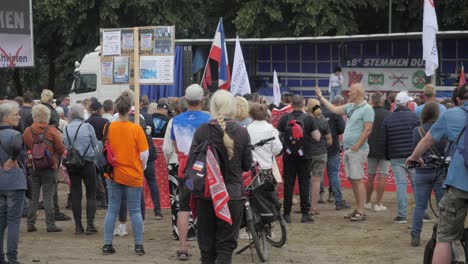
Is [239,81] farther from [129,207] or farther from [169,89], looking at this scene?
[169,89]

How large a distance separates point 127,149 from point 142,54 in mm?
3130

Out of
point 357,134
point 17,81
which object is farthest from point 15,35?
point 17,81

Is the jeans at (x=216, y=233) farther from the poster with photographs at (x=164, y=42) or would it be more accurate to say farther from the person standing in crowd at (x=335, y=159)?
the person standing in crowd at (x=335, y=159)

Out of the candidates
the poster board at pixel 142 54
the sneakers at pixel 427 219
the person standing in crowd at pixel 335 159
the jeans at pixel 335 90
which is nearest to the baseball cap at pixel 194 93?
the poster board at pixel 142 54

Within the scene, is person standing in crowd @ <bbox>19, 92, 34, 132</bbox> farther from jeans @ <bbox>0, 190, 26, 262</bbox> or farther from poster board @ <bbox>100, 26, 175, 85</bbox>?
jeans @ <bbox>0, 190, 26, 262</bbox>

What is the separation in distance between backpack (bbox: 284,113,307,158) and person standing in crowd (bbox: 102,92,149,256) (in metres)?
2.67

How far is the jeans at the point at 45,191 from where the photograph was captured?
11328 mm

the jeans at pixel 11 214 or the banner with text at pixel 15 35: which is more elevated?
the banner with text at pixel 15 35

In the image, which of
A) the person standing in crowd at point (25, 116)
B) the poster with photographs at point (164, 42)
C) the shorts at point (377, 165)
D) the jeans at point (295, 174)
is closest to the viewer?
the jeans at point (295, 174)

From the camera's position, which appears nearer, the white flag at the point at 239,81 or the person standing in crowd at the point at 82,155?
the person standing in crowd at the point at 82,155

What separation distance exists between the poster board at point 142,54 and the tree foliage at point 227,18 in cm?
1682

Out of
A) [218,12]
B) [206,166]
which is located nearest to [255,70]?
[218,12]

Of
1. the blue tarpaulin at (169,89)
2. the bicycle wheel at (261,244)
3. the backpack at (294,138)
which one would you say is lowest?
the bicycle wheel at (261,244)

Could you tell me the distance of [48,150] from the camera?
36.6 ft
